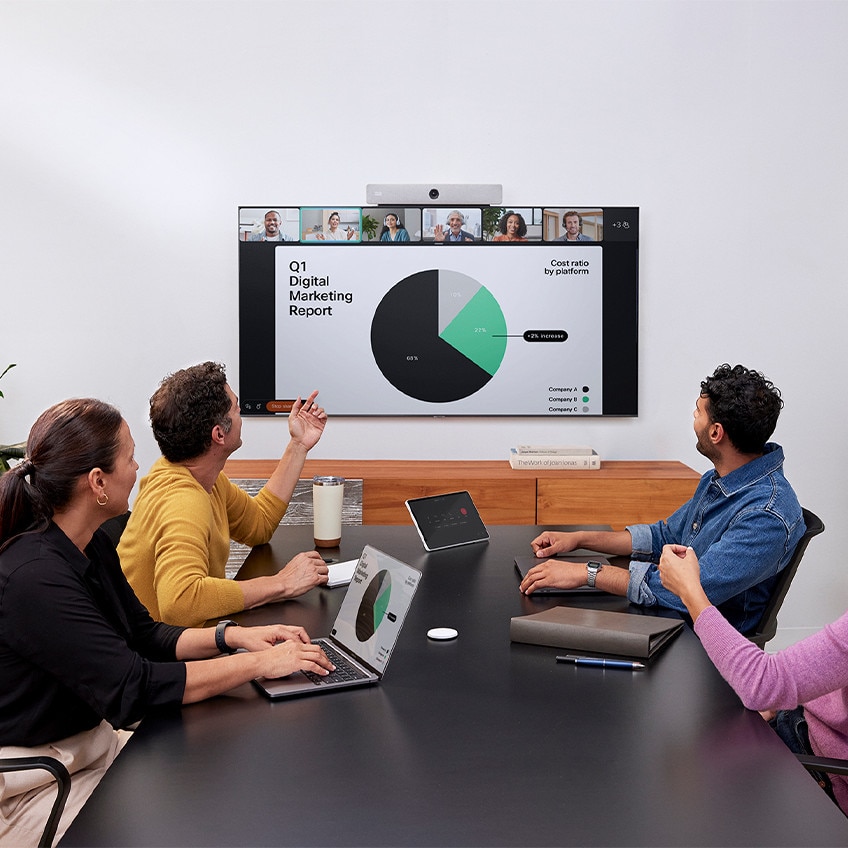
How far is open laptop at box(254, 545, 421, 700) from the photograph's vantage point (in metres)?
1.59

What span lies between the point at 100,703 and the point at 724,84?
3989mm

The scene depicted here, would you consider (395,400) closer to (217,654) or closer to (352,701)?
(217,654)

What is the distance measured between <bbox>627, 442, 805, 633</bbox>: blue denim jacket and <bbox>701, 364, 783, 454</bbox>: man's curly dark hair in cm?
6

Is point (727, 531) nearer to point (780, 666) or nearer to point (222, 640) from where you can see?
point (780, 666)

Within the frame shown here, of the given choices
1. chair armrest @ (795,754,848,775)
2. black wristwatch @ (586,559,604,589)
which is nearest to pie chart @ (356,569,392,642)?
black wristwatch @ (586,559,604,589)

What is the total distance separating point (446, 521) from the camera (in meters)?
2.70

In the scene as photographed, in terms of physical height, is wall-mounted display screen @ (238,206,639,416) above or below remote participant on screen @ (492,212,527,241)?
below

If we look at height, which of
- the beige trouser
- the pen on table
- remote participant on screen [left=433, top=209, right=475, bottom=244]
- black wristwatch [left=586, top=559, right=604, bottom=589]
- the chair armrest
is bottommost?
the beige trouser

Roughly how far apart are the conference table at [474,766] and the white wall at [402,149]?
2934 millimetres

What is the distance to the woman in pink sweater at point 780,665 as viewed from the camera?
1516mm

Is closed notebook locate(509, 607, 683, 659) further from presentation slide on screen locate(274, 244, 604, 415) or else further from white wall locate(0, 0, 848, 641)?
white wall locate(0, 0, 848, 641)

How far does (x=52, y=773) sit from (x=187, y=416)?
998 mm

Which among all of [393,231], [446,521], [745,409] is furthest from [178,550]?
[393,231]

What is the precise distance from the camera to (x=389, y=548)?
2.64 metres
